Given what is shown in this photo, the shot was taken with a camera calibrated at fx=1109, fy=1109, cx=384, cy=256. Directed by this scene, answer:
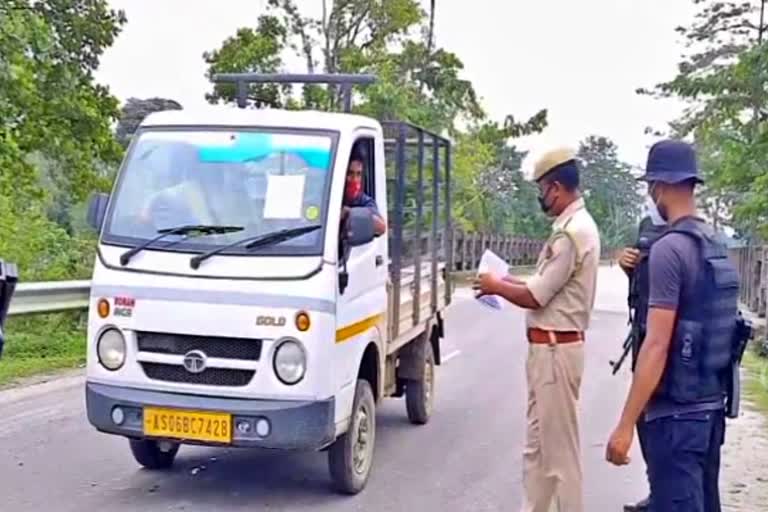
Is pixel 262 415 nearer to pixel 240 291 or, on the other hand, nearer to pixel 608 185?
pixel 240 291

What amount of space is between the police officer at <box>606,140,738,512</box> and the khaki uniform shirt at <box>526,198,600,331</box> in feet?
3.90

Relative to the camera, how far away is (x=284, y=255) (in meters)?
6.55

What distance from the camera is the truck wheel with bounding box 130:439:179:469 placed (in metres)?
7.32

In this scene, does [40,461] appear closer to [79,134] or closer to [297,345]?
[297,345]

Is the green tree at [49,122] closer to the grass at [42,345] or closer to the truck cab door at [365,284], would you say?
→ the grass at [42,345]

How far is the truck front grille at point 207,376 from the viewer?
6422mm

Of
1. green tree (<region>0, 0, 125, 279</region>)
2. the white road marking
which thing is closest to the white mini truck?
the white road marking

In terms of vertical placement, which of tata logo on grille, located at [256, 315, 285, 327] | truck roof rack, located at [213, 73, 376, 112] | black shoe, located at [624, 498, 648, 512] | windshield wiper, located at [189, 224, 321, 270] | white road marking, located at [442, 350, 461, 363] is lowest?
white road marking, located at [442, 350, 461, 363]

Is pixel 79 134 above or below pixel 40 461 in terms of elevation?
above

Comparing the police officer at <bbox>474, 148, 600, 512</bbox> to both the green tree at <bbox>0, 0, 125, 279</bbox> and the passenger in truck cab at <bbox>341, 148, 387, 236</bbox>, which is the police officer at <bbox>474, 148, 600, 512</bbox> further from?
the green tree at <bbox>0, 0, 125, 279</bbox>

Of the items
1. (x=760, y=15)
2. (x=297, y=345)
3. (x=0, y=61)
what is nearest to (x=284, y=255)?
(x=297, y=345)

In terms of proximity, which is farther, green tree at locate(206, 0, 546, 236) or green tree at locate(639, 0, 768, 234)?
green tree at locate(206, 0, 546, 236)

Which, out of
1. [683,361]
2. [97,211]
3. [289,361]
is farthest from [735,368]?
[97,211]

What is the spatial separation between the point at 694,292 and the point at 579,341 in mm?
1457
